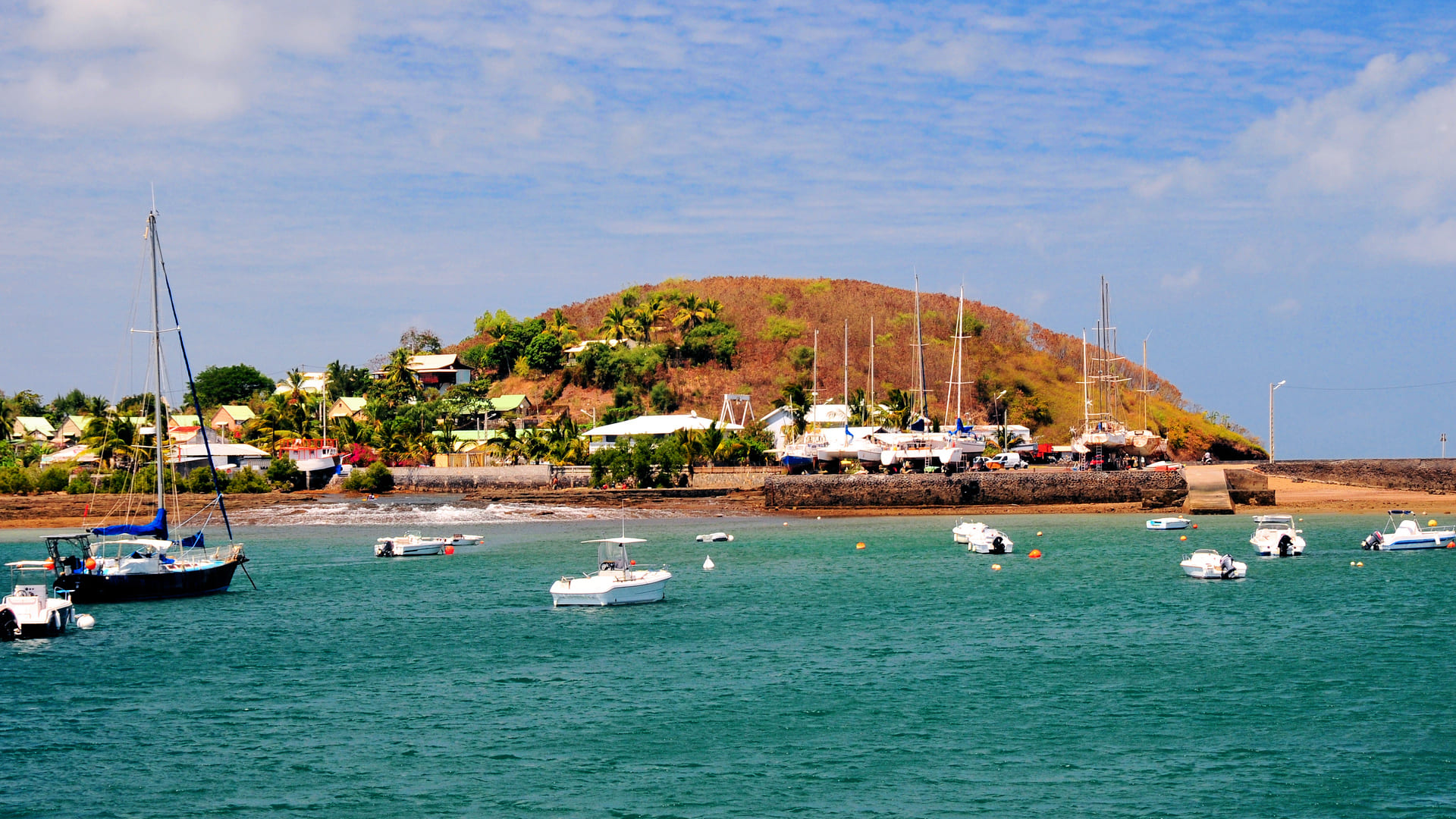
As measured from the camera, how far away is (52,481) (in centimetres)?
10606

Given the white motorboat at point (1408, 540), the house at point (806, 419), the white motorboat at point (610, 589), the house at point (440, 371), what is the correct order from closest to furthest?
the white motorboat at point (610, 589) < the white motorboat at point (1408, 540) < the house at point (806, 419) < the house at point (440, 371)

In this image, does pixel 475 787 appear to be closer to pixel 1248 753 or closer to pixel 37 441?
pixel 1248 753

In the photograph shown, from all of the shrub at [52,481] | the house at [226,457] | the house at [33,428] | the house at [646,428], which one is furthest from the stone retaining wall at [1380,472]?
the house at [33,428]

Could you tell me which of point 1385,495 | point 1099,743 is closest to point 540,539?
point 1099,743

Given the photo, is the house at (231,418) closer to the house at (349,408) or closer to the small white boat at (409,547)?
the house at (349,408)

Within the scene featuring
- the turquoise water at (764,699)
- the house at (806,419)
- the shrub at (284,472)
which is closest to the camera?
the turquoise water at (764,699)

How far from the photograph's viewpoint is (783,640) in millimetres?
41406

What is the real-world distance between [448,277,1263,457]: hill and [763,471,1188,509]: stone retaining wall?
29.9 meters

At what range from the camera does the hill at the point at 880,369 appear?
126938 millimetres

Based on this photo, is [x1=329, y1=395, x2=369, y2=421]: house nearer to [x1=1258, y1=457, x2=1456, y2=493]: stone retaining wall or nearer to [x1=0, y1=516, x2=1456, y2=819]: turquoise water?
[x1=0, y1=516, x2=1456, y2=819]: turquoise water

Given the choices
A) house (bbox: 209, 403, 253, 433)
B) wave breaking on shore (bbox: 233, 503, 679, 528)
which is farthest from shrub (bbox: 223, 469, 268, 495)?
house (bbox: 209, 403, 253, 433)

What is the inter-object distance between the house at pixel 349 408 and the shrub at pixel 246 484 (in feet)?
84.5

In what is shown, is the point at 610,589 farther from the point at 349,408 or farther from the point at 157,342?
the point at 349,408

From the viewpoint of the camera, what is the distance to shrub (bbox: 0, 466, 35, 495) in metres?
105
